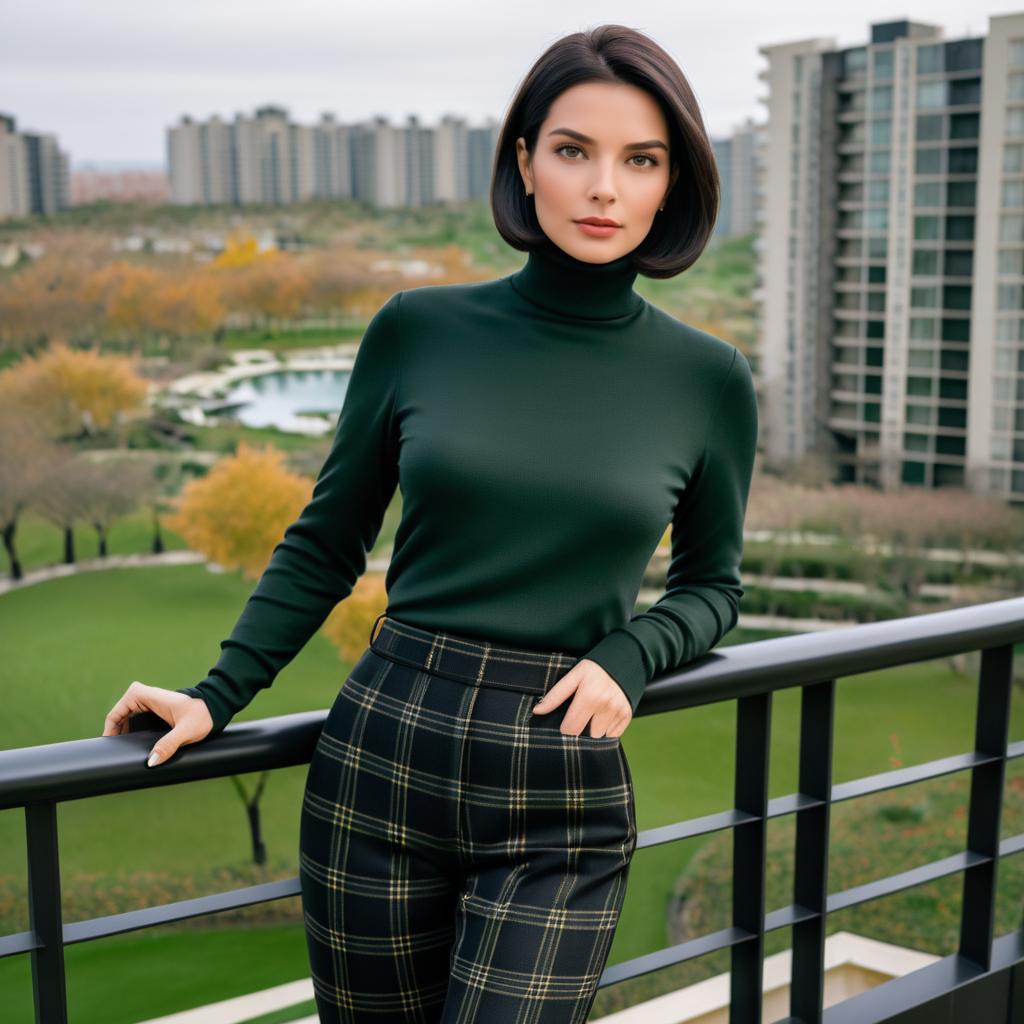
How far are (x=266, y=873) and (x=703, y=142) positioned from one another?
17.6m

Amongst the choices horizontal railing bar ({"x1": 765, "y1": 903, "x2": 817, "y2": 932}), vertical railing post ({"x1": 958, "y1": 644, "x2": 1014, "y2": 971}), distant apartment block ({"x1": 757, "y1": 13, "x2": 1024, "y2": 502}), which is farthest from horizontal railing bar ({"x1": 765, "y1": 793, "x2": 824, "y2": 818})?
distant apartment block ({"x1": 757, "y1": 13, "x2": 1024, "y2": 502})

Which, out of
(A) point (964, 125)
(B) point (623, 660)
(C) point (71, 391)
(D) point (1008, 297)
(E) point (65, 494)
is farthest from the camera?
(A) point (964, 125)

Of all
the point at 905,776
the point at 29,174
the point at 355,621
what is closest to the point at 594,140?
the point at 905,776

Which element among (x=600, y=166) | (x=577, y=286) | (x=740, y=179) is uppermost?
(x=740, y=179)

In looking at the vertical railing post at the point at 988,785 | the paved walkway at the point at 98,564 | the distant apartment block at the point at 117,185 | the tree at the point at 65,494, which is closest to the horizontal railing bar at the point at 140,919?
the vertical railing post at the point at 988,785

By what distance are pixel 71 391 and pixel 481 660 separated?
26.9 meters

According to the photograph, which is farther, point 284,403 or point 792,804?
point 284,403

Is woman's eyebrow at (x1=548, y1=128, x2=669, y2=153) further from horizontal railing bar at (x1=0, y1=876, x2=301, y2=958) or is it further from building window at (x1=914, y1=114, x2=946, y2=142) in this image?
building window at (x1=914, y1=114, x2=946, y2=142)

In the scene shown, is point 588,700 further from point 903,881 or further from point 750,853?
point 903,881

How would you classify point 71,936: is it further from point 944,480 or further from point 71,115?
point 71,115

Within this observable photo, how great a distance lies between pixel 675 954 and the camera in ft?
4.74

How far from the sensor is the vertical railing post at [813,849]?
1466mm

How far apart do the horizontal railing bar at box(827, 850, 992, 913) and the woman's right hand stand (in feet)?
2.55

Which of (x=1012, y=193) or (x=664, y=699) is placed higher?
(x=1012, y=193)
